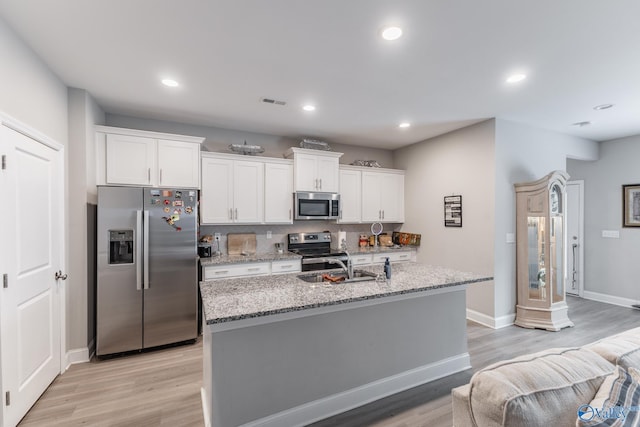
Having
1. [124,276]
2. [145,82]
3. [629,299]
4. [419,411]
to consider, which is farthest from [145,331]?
[629,299]

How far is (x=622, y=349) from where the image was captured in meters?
1.15

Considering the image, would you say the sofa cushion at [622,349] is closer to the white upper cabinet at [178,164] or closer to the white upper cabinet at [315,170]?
the white upper cabinet at [315,170]

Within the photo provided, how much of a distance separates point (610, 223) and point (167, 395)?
21.8 ft

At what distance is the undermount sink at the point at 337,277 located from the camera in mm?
2459

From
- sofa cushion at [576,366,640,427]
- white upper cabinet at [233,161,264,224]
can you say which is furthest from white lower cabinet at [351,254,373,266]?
sofa cushion at [576,366,640,427]

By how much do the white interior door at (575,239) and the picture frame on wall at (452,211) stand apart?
2811mm

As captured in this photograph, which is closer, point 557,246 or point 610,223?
point 557,246

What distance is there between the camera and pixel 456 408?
3.29 ft

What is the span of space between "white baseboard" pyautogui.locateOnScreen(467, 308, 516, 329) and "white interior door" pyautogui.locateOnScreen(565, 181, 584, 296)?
245 cm

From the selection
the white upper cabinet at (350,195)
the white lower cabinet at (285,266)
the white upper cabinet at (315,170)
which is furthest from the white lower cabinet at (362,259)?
the white upper cabinet at (315,170)

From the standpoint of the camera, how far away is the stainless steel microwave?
4332mm

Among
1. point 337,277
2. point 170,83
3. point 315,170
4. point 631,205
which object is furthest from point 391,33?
point 631,205

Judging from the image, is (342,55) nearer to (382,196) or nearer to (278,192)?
(278,192)

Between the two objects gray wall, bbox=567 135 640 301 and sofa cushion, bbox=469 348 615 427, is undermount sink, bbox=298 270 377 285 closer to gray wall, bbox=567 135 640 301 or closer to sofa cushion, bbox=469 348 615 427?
sofa cushion, bbox=469 348 615 427
